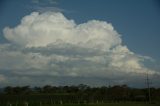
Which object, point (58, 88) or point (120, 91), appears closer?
point (120, 91)

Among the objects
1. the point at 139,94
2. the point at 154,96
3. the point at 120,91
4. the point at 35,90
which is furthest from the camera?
the point at 35,90

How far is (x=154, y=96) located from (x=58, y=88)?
3887 cm

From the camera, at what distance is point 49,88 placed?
112 meters

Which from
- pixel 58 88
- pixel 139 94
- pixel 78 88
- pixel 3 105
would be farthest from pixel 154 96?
pixel 3 105

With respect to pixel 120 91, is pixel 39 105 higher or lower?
lower

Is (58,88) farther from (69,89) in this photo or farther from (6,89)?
(6,89)

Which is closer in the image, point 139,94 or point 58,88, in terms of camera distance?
point 139,94

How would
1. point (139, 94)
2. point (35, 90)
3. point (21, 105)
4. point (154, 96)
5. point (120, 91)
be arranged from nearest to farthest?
point (21, 105)
point (154, 96)
point (139, 94)
point (120, 91)
point (35, 90)

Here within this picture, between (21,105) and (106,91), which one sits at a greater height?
(106,91)

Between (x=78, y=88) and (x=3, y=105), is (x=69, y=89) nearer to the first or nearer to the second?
(x=78, y=88)

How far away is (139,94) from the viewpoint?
89938mm

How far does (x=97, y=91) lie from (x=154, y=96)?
22.9 metres

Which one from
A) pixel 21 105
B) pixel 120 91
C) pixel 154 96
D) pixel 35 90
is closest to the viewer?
pixel 21 105

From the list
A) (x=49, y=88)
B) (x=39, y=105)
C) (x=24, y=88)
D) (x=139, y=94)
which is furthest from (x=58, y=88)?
(x=39, y=105)
